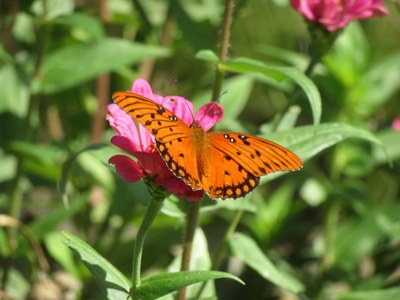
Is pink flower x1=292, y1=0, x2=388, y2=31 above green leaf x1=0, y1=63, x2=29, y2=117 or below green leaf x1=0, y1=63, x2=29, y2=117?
above

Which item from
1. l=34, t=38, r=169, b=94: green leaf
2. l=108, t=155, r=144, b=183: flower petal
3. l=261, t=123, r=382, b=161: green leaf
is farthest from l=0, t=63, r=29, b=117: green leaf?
l=108, t=155, r=144, b=183: flower petal

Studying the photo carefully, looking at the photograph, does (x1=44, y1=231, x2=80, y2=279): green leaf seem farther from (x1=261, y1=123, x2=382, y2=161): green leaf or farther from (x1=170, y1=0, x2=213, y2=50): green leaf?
(x1=261, y1=123, x2=382, y2=161): green leaf

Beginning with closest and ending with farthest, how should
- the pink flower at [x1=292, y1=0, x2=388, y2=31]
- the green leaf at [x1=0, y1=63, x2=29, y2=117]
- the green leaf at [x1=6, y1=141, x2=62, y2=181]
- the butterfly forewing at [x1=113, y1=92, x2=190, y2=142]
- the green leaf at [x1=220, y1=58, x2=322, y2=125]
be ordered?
the butterfly forewing at [x1=113, y1=92, x2=190, y2=142]
the green leaf at [x1=220, y1=58, x2=322, y2=125]
the pink flower at [x1=292, y1=0, x2=388, y2=31]
the green leaf at [x1=6, y1=141, x2=62, y2=181]
the green leaf at [x1=0, y1=63, x2=29, y2=117]

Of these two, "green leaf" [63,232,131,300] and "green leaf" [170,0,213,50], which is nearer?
"green leaf" [63,232,131,300]

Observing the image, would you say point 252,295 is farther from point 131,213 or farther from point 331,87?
point 331,87

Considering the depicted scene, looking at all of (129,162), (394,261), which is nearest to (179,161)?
(129,162)

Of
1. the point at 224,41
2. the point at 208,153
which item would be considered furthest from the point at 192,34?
the point at 208,153

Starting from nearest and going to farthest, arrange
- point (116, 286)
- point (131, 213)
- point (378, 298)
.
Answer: point (116, 286) < point (378, 298) < point (131, 213)
